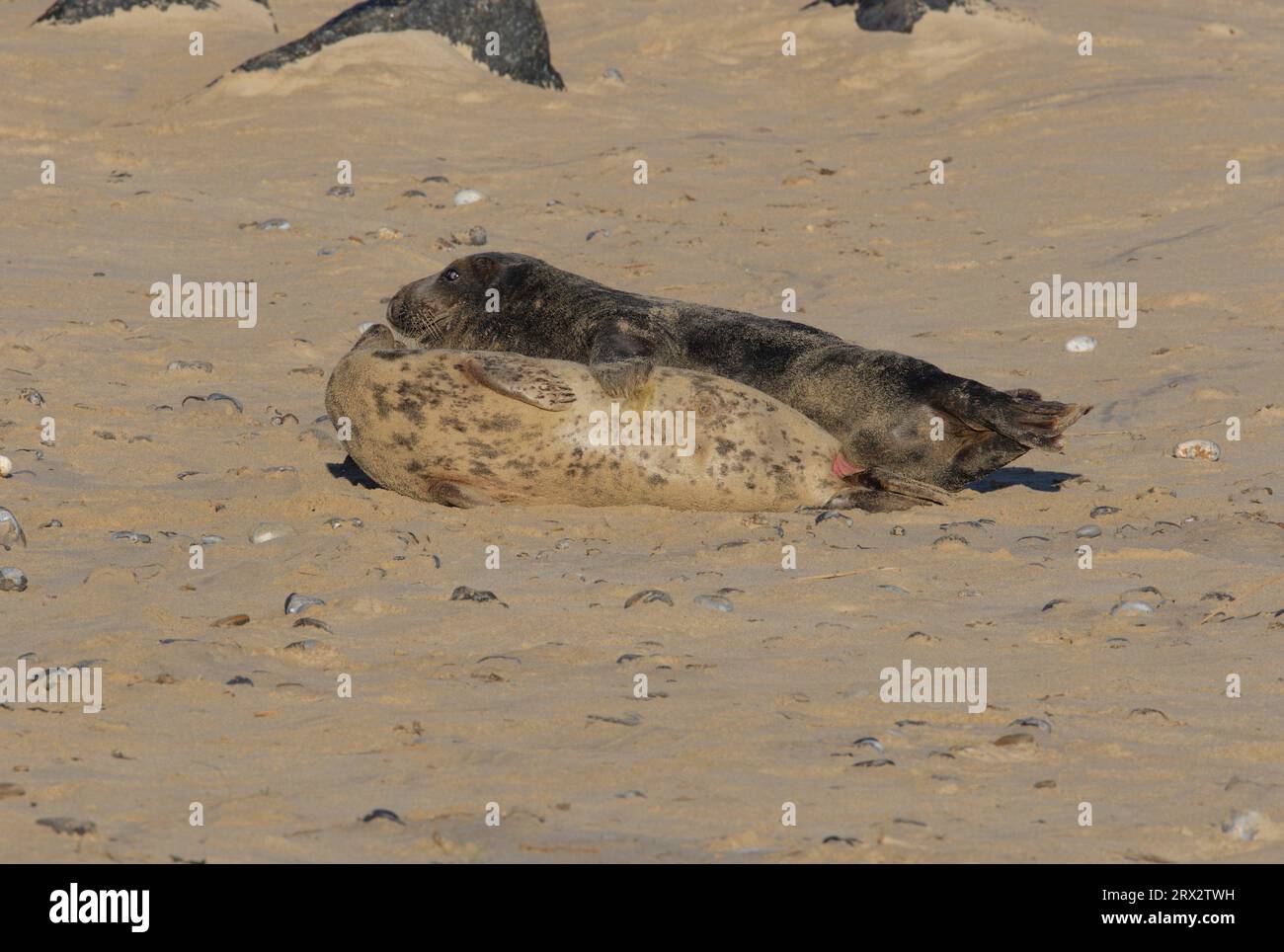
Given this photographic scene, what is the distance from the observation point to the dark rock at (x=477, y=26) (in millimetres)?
14734

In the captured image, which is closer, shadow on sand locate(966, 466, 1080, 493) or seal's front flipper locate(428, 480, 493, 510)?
seal's front flipper locate(428, 480, 493, 510)

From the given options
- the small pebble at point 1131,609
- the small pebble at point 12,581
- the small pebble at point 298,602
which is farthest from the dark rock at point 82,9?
the small pebble at point 1131,609

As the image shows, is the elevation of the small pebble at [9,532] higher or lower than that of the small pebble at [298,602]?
higher

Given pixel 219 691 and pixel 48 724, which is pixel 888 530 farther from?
pixel 48 724

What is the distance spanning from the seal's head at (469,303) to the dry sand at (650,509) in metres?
0.58

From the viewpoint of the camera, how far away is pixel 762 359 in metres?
7.31

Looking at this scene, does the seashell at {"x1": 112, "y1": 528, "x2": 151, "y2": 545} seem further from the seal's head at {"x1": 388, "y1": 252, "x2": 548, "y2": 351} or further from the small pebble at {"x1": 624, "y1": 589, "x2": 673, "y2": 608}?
the seal's head at {"x1": 388, "y1": 252, "x2": 548, "y2": 351}

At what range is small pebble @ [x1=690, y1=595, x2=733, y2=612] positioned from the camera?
5.18 m

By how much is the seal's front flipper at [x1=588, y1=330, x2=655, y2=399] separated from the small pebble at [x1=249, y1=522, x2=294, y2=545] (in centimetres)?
132

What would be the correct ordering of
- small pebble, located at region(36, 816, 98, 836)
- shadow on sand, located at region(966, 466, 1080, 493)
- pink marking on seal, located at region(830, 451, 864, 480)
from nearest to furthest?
1. small pebble, located at region(36, 816, 98, 836)
2. pink marking on seal, located at region(830, 451, 864, 480)
3. shadow on sand, located at region(966, 466, 1080, 493)

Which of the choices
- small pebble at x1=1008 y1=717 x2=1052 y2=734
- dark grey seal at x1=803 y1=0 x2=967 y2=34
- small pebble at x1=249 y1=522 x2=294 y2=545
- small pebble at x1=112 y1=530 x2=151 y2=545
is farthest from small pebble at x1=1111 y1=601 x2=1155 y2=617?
dark grey seal at x1=803 y1=0 x2=967 y2=34

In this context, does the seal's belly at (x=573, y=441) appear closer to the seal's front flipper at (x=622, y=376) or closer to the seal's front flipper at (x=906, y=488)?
the seal's front flipper at (x=622, y=376)

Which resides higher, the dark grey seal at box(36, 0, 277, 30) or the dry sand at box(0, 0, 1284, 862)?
the dark grey seal at box(36, 0, 277, 30)

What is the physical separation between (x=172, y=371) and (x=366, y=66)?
6.65m
